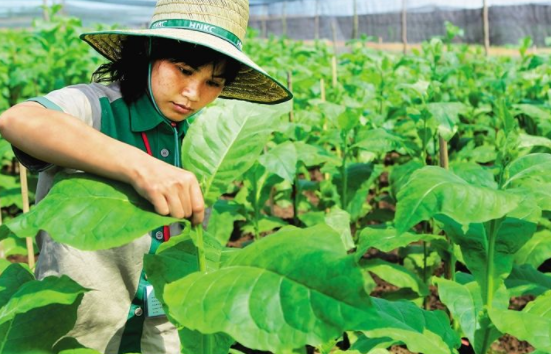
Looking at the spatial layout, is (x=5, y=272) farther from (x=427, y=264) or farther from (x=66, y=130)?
(x=427, y=264)

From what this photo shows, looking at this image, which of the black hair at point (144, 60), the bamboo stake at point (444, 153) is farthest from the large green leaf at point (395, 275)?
the black hair at point (144, 60)

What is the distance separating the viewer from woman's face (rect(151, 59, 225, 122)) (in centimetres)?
168

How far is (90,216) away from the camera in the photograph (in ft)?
3.57

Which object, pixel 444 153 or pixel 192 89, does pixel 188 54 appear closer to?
pixel 192 89

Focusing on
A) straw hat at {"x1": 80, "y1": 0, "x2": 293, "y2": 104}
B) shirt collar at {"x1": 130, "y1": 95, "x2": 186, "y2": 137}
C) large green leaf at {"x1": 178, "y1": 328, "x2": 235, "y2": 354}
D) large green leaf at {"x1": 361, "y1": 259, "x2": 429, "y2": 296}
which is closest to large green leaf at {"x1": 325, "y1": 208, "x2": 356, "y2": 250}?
large green leaf at {"x1": 361, "y1": 259, "x2": 429, "y2": 296}

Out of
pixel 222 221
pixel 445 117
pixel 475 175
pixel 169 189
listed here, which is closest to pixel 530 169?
pixel 475 175

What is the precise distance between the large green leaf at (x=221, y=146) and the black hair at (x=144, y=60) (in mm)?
373

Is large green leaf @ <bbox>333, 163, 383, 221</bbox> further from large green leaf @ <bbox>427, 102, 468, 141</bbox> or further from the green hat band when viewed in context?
the green hat band

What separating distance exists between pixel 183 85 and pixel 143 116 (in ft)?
0.78

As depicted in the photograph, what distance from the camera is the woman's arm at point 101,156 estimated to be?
1135mm

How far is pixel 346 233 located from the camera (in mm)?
2680

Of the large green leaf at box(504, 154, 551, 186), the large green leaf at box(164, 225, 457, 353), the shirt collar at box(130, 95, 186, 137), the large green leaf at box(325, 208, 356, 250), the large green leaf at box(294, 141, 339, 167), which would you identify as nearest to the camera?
the large green leaf at box(164, 225, 457, 353)

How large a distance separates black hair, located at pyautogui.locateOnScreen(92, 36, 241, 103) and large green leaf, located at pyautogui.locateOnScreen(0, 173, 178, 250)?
1.91 feet

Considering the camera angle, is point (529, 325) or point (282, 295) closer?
point (282, 295)
